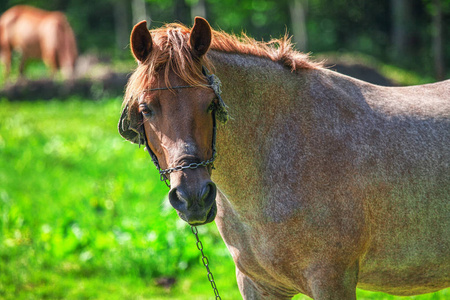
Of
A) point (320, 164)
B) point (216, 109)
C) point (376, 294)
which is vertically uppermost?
point (216, 109)

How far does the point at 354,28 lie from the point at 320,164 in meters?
21.8

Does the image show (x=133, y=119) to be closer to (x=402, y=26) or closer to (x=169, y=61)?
(x=169, y=61)

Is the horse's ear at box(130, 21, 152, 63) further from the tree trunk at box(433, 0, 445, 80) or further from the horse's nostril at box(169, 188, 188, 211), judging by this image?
the tree trunk at box(433, 0, 445, 80)

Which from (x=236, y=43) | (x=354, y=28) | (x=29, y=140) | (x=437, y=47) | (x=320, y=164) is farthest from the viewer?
(x=354, y=28)

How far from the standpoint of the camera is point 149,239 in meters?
5.47

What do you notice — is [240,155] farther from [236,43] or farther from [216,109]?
[236,43]

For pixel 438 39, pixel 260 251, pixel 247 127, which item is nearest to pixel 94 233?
pixel 260 251

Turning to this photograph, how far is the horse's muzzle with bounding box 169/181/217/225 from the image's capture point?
2.22 metres

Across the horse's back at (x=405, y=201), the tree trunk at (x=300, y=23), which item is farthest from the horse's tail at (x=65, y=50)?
the horse's back at (x=405, y=201)

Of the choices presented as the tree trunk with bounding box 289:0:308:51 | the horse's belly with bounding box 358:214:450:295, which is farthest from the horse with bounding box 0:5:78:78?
Answer: the horse's belly with bounding box 358:214:450:295

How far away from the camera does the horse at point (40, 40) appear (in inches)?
575

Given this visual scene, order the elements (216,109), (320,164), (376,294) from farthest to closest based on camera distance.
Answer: (376,294) → (320,164) → (216,109)

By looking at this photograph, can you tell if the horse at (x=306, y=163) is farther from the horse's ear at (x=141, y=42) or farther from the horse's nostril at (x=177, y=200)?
the horse's nostril at (x=177, y=200)

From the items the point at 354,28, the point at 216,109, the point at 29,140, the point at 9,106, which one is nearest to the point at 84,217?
the point at 29,140
